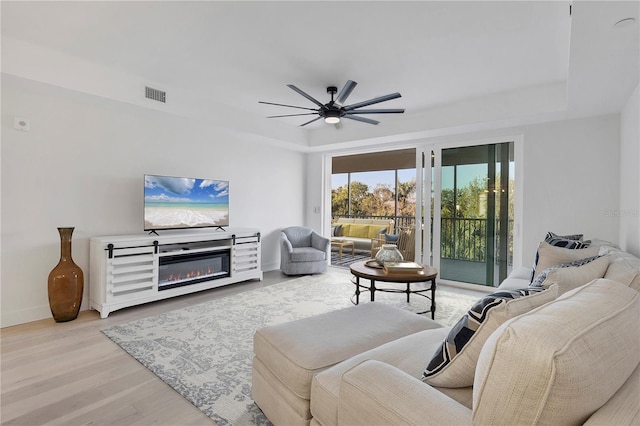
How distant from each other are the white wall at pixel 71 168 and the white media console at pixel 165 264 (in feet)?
1.34

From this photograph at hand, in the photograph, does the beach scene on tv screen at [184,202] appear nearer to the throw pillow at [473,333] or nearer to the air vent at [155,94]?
the air vent at [155,94]

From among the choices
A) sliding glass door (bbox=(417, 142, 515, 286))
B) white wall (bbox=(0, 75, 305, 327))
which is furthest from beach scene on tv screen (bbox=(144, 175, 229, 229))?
sliding glass door (bbox=(417, 142, 515, 286))

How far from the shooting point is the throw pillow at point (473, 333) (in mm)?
1016

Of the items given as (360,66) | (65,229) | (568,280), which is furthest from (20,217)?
(568,280)

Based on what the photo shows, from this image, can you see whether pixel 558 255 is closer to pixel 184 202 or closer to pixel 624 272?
pixel 624 272

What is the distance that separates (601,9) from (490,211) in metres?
3.25

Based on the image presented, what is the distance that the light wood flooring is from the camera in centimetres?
183

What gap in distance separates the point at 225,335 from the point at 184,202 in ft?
6.85

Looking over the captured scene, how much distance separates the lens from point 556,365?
0.68 metres

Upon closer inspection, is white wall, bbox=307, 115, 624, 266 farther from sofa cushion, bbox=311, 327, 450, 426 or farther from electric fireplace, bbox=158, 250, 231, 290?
electric fireplace, bbox=158, 250, 231, 290

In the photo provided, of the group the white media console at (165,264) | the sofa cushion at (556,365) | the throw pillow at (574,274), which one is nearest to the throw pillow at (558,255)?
the throw pillow at (574,274)

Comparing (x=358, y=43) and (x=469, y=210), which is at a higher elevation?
(x=358, y=43)

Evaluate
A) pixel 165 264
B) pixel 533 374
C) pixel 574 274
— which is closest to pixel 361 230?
pixel 165 264

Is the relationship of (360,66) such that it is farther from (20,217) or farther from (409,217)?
(409,217)
